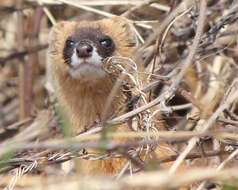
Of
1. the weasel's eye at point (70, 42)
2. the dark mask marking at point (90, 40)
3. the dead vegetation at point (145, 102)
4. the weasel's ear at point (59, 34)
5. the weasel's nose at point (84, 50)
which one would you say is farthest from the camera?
the weasel's ear at point (59, 34)

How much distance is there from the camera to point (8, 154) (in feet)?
6.94

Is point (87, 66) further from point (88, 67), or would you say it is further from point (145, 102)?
point (145, 102)

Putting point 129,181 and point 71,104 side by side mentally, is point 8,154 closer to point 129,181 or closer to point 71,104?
point 129,181

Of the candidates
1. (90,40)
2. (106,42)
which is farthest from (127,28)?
(90,40)

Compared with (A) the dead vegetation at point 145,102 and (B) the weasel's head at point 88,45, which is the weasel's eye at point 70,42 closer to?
(B) the weasel's head at point 88,45

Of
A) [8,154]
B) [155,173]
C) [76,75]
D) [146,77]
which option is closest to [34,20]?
[76,75]

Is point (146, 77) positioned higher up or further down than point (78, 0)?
further down

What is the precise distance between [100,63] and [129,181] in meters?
1.84

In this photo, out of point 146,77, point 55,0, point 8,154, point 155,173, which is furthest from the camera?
point 55,0

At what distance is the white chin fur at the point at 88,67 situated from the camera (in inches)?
143

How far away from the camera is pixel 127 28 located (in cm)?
432

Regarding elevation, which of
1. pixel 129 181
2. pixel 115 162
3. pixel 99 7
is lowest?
pixel 115 162

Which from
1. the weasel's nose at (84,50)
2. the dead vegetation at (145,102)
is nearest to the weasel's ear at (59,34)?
the dead vegetation at (145,102)

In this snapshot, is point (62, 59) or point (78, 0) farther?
point (78, 0)
